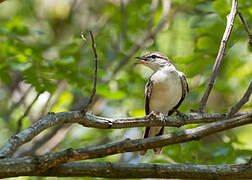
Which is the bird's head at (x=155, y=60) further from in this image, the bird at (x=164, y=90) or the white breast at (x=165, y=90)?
the white breast at (x=165, y=90)

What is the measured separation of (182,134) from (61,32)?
7073mm

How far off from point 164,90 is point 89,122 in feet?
10.9

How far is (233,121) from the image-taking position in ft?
10.6

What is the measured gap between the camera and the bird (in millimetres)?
6578

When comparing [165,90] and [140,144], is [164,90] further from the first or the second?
[140,144]

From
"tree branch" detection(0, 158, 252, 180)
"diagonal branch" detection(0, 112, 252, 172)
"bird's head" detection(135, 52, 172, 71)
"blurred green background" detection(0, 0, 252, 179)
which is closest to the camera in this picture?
"diagonal branch" detection(0, 112, 252, 172)

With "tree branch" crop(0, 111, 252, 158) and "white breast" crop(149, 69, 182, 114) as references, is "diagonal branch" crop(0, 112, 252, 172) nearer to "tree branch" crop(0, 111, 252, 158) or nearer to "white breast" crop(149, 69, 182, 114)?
"tree branch" crop(0, 111, 252, 158)

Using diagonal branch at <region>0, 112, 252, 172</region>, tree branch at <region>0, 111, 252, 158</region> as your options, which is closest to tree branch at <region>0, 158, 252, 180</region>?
diagonal branch at <region>0, 112, 252, 172</region>

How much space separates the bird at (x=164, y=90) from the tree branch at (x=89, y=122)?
2352 mm

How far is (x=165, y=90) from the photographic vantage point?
22.0ft

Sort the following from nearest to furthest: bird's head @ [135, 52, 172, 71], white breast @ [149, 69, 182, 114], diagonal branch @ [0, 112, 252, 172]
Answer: diagonal branch @ [0, 112, 252, 172], white breast @ [149, 69, 182, 114], bird's head @ [135, 52, 172, 71]

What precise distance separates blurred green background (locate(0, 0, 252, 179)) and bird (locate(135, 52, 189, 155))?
23 cm

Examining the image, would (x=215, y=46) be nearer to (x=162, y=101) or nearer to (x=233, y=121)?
Answer: (x=162, y=101)

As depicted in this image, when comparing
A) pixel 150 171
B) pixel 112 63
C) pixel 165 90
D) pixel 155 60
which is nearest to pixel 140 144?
pixel 150 171
